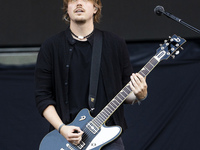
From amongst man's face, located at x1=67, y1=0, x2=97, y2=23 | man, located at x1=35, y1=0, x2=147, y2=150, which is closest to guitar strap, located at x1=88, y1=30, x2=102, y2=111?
man, located at x1=35, y1=0, x2=147, y2=150

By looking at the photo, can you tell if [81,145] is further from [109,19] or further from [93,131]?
[109,19]

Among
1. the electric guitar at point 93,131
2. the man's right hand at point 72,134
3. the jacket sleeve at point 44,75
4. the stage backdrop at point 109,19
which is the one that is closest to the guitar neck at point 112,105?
the electric guitar at point 93,131

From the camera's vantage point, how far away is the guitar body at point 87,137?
2736 mm

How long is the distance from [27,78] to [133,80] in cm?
205

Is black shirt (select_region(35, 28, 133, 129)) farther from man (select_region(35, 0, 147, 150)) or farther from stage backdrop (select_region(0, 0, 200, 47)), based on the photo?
stage backdrop (select_region(0, 0, 200, 47))

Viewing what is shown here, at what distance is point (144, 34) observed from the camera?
4383 mm

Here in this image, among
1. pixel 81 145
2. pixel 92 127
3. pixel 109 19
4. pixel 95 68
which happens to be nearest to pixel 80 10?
pixel 95 68

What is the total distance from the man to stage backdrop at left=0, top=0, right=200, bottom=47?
1407mm

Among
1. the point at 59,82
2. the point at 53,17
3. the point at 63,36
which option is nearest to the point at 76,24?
the point at 63,36

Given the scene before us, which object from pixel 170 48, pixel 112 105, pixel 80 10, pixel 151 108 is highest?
pixel 80 10

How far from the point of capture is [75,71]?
2850 mm

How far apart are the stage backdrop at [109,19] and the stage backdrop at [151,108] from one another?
0.21 metres

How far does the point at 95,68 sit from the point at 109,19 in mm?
1610

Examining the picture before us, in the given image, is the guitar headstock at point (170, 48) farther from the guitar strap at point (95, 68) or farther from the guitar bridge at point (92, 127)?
the guitar bridge at point (92, 127)
